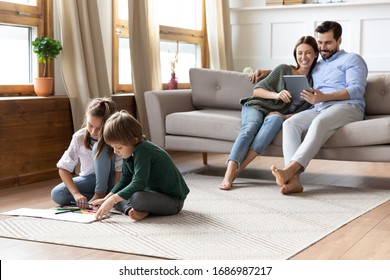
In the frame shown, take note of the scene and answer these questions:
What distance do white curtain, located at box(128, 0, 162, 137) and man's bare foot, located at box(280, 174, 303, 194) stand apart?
1.66m

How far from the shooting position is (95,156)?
304 cm

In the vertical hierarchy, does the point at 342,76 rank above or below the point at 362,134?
above

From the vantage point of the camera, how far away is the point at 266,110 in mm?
4020

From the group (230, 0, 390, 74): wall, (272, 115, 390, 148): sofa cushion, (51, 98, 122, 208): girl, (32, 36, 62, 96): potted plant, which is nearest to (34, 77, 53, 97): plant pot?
(32, 36, 62, 96): potted plant

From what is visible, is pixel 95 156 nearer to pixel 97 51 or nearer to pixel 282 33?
pixel 97 51

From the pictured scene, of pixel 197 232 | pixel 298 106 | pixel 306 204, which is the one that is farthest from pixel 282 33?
pixel 197 232

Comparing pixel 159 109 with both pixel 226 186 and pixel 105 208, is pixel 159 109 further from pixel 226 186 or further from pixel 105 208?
pixel 105 208

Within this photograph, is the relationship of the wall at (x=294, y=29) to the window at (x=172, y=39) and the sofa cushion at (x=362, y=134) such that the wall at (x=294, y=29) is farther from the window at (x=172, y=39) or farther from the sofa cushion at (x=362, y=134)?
the sofa cushion at (x=362, y=134)

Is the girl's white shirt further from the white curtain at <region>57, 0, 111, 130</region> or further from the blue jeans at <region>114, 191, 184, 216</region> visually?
the white curtain at <region>57, 0, 111, 130</region>


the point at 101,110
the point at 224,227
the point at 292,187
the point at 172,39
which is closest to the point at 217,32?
the point at 172,39

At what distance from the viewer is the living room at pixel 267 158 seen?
2469 millimetres

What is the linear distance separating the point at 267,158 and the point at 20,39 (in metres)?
2.20

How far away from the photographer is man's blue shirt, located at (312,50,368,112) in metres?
3.81

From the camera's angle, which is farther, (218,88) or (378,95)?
(218,88)
